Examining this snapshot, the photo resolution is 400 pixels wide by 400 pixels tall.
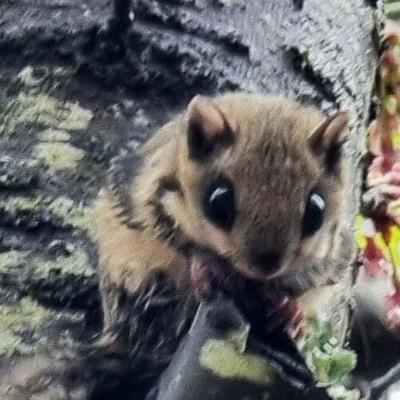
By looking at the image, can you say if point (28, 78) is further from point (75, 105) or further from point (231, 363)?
point (231, 363)

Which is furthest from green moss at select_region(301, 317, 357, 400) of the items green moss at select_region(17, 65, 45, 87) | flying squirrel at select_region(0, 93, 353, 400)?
green moss at select_region(17, 65, 45, 87)

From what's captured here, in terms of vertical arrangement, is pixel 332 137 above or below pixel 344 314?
above

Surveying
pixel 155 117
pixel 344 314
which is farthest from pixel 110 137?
pixel 344 314

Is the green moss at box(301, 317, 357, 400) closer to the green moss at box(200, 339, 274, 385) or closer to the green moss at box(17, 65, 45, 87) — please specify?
the green moss at box(200, 339, 274, 385)

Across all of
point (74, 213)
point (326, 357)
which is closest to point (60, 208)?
point (74, 213)

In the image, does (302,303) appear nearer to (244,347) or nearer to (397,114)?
(244,347)

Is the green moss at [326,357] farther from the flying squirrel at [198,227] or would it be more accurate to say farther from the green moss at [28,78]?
the green moss at [28,78]
